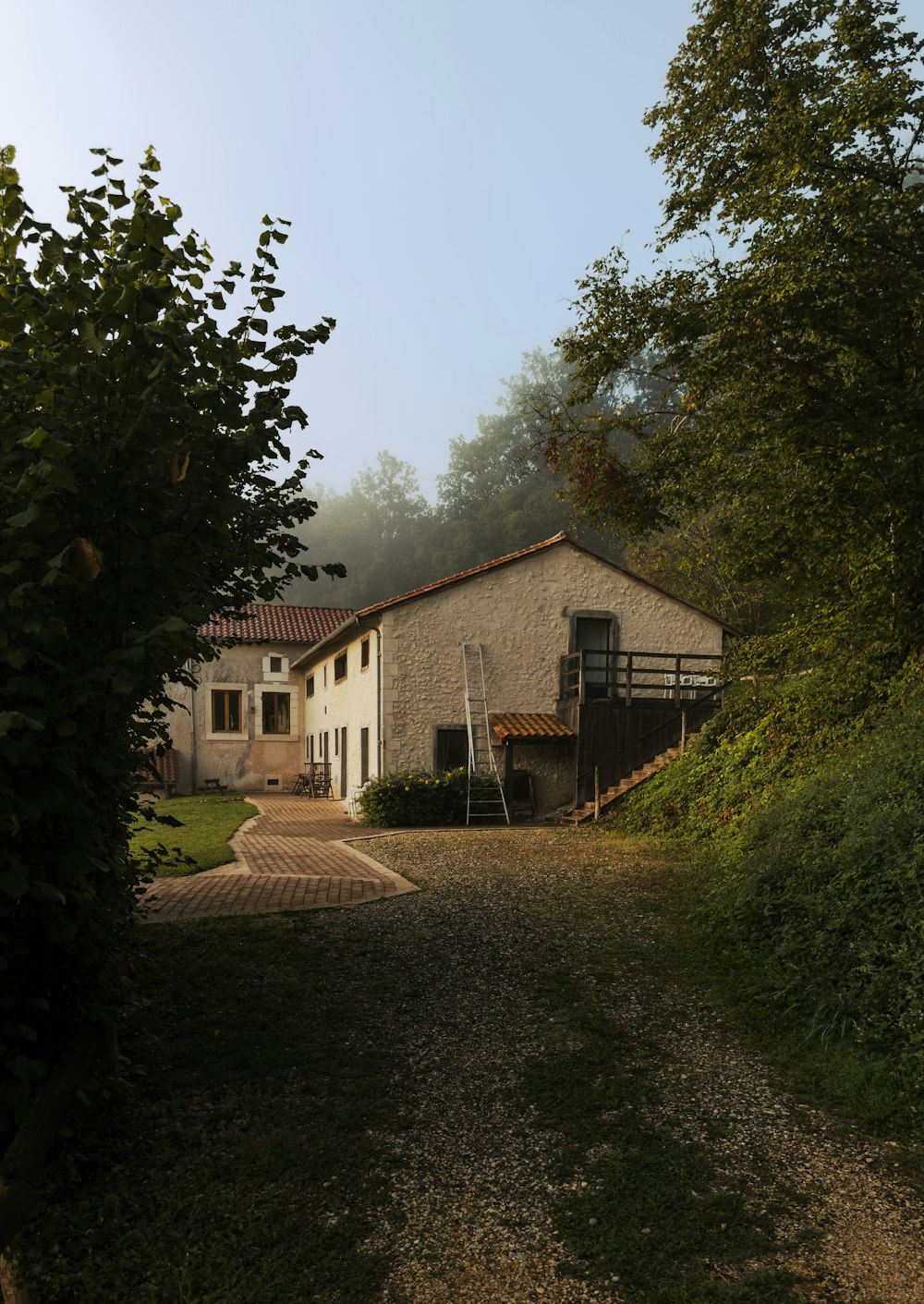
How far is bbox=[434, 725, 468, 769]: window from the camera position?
60.0ft

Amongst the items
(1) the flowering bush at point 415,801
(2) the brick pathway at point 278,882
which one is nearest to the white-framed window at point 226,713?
(1) the flowering bush at point 415,801

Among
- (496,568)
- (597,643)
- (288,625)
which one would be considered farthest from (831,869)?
(288,625)

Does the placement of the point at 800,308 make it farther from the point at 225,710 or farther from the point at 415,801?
the point at 225,710

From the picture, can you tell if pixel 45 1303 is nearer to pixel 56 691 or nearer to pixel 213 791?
pixel 56 691

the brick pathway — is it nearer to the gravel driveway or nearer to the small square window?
the gravel driveway

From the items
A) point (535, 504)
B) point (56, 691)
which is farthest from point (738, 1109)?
point (535, 504)

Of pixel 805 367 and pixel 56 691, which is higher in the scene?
pixel 805 367

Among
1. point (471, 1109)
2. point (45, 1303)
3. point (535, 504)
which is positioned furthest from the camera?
point (535, 504)

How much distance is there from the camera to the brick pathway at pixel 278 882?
8.74 m

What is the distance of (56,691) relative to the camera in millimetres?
3180

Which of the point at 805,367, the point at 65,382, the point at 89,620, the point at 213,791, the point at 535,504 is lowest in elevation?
the point at 213,791

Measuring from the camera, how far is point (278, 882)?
399 inches

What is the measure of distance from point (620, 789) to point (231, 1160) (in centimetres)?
1361

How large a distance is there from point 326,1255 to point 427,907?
18.2ft
